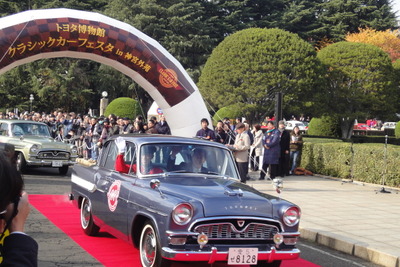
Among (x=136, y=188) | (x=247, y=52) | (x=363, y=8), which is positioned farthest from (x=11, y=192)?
(x=363, y=8)

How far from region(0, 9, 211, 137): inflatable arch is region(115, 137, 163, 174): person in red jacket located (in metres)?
9.35

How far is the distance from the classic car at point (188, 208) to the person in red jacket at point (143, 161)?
0.01m

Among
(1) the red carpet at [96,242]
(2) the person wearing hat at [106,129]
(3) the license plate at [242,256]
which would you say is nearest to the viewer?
(3) the license plate at [242,256]

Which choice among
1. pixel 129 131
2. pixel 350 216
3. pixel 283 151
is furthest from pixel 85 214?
pixel 129 131

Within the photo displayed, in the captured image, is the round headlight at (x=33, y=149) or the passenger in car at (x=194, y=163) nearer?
the passenger in car at (x=194, y=163)

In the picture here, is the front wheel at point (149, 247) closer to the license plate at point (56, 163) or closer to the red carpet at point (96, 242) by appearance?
the red carpet at point (96, 242)

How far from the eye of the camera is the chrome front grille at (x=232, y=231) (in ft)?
19.1

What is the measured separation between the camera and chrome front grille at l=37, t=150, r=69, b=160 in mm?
16586

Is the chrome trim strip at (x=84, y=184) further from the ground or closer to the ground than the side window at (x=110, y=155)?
closer to the ground

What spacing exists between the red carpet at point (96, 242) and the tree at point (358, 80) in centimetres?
2680

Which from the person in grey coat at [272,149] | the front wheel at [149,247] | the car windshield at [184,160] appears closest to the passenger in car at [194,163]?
the car windshield at [184,160]

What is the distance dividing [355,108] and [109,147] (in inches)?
1248

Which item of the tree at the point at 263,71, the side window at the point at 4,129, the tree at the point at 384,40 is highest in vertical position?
the tree at the point at 384,40

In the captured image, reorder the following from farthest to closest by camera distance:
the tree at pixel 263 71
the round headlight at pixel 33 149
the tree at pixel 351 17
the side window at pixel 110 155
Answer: the tree at pixel 351 17 → the tree at pixel 263 71 → the round headlight at pixel 33 149 → the side window at pixel 110 155
